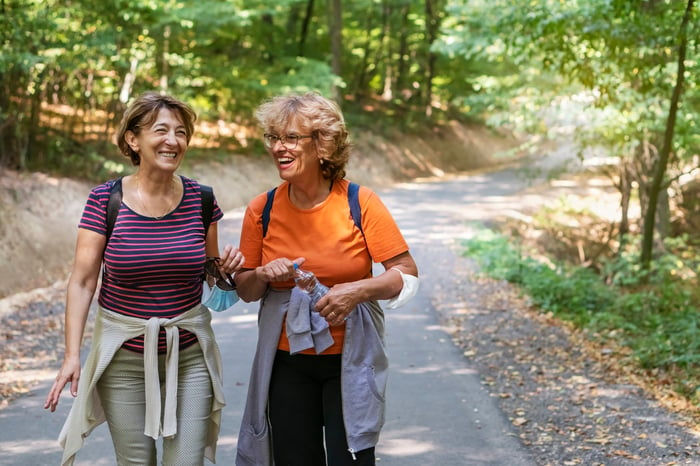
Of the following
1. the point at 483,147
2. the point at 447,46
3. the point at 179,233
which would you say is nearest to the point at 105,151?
the point at 447,46

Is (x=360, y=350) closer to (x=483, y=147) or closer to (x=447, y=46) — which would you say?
(x=447, y=46)

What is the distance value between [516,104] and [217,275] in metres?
14.1

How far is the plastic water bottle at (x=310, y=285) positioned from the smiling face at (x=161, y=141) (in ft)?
2.32

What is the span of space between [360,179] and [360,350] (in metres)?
22.8

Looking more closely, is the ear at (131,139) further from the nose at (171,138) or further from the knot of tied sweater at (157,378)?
the knot of tied sweater at (157,378)

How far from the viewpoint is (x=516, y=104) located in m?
16.6

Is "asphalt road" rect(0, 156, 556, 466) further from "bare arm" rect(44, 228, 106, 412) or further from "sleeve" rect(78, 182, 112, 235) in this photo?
"sleeve" rect(78, 182, 112, 235)

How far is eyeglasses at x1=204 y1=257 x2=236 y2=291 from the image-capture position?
11.1ft

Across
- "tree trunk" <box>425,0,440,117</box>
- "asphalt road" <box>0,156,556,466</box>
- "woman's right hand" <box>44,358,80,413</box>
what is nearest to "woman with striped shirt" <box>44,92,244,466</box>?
"woman's right hand" <box>44,358,80,413</box>

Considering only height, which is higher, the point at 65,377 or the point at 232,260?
the point at 232,260

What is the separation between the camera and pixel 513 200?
22.6m

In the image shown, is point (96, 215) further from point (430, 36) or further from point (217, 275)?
point (430, 36)

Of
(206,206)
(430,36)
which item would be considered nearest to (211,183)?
(430,36)

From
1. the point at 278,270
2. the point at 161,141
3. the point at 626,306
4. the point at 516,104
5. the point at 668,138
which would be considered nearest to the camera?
the point at 278,270
